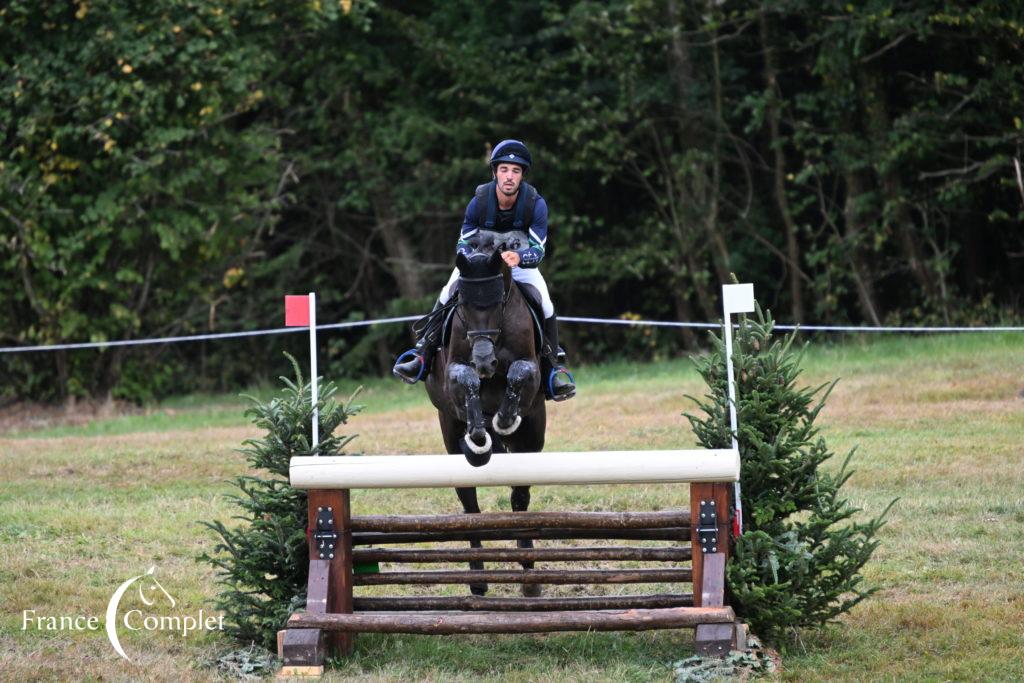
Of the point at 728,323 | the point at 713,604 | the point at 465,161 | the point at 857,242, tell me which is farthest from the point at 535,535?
the point at 465,161

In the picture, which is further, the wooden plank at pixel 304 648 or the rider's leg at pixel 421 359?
the rider's leg at pixel 421 359

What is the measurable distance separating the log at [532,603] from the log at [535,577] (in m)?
0.09

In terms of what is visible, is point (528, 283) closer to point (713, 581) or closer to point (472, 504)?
point (472, 504)

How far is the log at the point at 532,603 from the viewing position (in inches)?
253

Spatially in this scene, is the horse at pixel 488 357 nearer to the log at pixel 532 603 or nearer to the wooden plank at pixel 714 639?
the log at pixel 532 603

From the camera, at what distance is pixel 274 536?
6781mm

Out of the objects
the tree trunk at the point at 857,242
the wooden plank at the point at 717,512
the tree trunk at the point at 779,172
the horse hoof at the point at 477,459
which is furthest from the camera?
the tree trunk at the point at 779,172

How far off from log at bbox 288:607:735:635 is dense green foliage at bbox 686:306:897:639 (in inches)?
13.7

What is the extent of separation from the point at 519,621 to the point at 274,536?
144 centimetres

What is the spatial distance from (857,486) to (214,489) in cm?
525

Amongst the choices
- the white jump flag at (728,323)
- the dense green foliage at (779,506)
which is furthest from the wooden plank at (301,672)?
the white jump flag at (728,323)

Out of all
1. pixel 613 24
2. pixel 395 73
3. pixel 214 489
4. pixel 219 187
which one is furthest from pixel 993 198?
pixel 214 489

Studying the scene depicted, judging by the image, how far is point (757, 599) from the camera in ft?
20.7

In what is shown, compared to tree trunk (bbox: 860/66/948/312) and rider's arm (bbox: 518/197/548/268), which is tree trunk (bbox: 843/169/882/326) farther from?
rider's arm (bbox: 518/197/548/268)
